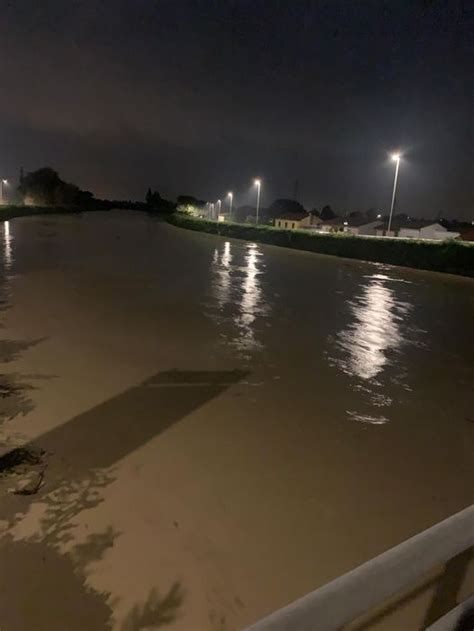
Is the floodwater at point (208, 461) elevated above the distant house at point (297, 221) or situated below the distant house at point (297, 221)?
below

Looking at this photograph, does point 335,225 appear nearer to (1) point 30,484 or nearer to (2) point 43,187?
(2) point 43,187

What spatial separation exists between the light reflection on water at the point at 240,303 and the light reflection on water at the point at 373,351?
6.44 ft

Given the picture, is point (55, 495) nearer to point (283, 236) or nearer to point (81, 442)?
point (81, 442)

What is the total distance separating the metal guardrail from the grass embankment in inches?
1263

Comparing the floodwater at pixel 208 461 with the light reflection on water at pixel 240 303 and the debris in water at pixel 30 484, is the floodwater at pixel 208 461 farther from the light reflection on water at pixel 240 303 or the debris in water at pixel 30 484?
the light reflection on water at pixel 240 303

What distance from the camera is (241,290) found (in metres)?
18.0

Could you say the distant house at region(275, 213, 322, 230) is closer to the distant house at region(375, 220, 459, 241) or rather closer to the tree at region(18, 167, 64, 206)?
the distant house at region(375, 220, 459, 241)

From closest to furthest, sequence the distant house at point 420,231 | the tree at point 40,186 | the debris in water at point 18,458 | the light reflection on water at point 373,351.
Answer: the debris in water at point 18,458 < the light reflection on water at point 373,351 < the distant house at point 420,231 < the tree at point 40,186

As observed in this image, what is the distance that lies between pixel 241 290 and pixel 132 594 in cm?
1496

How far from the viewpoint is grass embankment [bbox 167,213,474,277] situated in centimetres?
3134

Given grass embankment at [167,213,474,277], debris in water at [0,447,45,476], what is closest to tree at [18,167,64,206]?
grass embankment at [167,213,474,277]

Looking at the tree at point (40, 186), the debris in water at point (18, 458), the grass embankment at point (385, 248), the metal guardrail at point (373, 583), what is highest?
the tree at point (40, 186)

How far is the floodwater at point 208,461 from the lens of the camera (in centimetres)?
341

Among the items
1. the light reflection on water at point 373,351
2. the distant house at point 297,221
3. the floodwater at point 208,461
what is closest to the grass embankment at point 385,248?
the light reflection on water at point 373,351
